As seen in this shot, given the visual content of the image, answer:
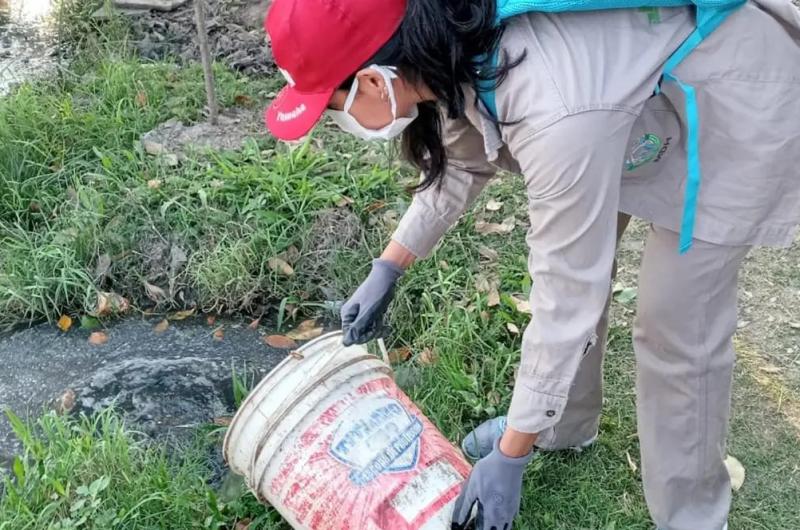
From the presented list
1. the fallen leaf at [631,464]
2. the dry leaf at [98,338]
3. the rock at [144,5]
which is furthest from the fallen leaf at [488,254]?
the rock at [144,5]

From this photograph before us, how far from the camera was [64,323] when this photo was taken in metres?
3.44

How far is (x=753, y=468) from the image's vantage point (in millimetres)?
2768

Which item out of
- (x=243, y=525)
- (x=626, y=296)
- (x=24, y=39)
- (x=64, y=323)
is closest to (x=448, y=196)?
(x=243, y=525)

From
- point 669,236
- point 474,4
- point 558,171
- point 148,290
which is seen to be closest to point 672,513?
point 669,236

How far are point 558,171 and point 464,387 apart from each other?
1.43 meters

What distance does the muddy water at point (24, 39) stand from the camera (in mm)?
4883

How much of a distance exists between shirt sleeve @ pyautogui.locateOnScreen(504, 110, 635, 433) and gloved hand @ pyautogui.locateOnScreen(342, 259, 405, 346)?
25.6 inches

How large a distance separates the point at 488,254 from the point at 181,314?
3.97 ft

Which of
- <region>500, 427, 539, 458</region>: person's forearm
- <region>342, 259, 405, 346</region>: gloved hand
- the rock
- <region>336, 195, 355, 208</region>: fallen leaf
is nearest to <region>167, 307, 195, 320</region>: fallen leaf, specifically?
<region>336, 195, 355, 208</region>: fallen leaf

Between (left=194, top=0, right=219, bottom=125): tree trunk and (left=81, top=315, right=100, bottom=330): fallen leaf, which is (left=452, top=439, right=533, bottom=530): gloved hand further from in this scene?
(left=194, top=0, right=219, bottom=125): tree trunk

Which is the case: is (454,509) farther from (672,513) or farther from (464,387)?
(464,387)

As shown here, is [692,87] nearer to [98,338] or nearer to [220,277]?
[220,277]

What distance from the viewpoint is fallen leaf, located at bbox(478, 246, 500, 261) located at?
11.5 feet

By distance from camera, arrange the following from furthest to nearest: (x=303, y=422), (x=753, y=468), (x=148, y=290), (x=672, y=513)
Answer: (x=148, y=290)
(x=753, y=468)
(x=672, y=513)
(x=303, y=422)
